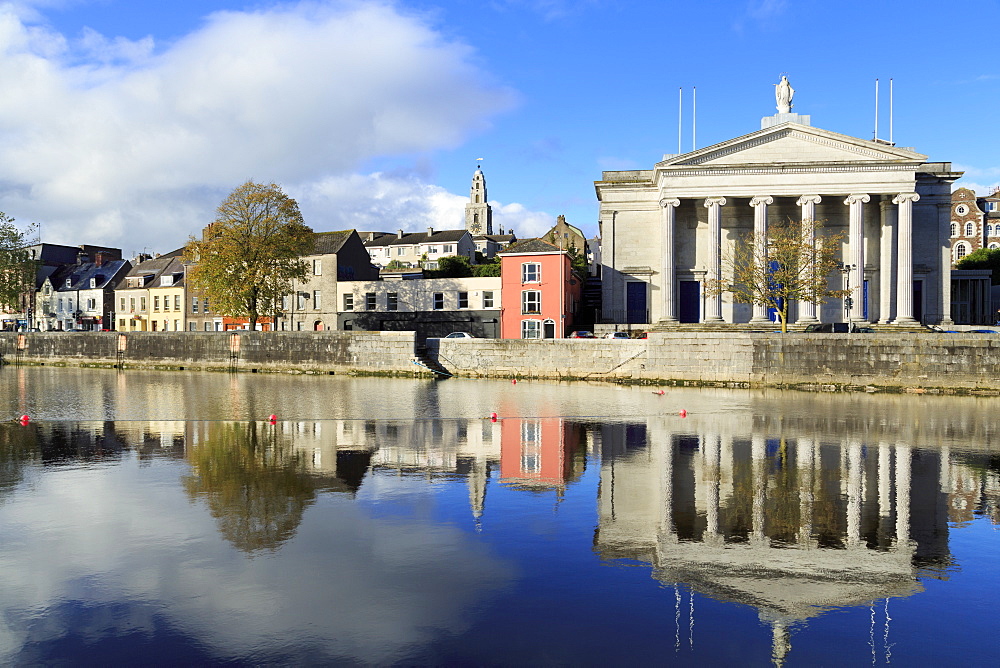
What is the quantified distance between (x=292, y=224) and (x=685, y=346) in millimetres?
32270

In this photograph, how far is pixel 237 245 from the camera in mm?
A: 55500

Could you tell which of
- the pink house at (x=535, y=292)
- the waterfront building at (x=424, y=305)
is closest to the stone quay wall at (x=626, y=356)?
the waterfront building at (x=424, y=305)

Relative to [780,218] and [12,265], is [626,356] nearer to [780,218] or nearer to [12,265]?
[780,218]

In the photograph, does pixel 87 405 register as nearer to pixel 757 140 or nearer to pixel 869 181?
pixel 757 140

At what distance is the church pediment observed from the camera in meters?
54.8

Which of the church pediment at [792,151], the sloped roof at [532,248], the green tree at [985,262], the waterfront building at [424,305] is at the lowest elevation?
the waterfront building at [424,305]

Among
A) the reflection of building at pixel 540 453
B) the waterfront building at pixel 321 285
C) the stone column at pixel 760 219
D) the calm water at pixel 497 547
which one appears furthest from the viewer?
the waterfront building at pixel 321 285

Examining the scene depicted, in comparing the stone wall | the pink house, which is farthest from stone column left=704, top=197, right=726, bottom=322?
the stone wall

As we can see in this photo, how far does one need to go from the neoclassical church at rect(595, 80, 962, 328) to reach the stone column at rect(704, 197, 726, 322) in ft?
0.28

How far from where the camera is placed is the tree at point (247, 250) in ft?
182

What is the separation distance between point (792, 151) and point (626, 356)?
24.8 meters

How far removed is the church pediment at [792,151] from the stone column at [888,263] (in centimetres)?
440

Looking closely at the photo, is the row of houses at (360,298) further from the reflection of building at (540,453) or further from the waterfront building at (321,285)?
the reflection of building at (540,453)

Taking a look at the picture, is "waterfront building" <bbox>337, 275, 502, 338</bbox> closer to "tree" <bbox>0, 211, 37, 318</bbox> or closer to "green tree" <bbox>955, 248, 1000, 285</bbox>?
"tree" <bbox>0, 211, 37, 318</bbox>
